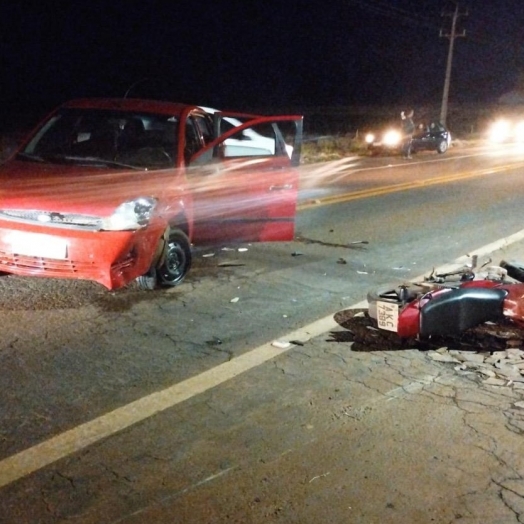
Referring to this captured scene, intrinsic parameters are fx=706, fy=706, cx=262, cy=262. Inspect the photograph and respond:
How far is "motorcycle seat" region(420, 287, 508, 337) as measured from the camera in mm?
5207

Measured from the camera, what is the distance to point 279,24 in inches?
3004

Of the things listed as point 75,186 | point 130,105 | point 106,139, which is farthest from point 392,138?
point 75,186

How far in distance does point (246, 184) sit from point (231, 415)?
3817mm

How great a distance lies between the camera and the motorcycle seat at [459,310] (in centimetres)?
521

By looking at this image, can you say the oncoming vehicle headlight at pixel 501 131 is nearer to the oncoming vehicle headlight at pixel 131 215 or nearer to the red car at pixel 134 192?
the red car at pixel 134 192

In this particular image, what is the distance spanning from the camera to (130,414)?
14.0 ft

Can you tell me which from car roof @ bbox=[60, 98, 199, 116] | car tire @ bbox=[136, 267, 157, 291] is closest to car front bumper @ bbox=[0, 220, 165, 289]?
car tire @ bbox=[136, 267, 157, 291]

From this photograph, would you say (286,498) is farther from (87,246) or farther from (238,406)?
(87,246)

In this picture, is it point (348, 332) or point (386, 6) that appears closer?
point (348, 332)

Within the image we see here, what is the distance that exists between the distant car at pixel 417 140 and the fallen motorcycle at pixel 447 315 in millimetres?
19483

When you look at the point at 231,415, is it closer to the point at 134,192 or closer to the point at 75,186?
the point at 134,192

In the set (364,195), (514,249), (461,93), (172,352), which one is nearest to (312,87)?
(461,93)

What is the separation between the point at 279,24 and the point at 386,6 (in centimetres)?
4294

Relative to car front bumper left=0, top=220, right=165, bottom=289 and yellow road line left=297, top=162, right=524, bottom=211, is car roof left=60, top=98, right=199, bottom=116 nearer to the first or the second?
car front bumper left=0, top=220, right=165, bottom=289
